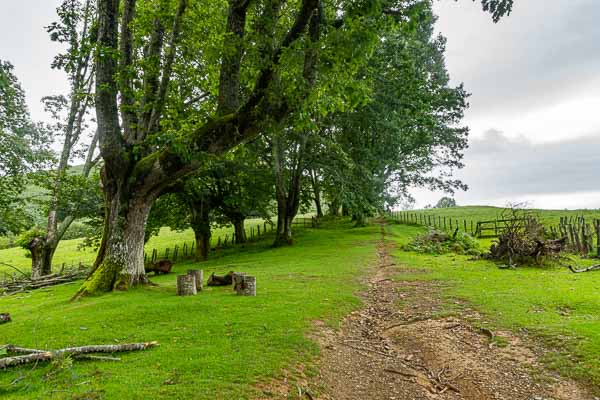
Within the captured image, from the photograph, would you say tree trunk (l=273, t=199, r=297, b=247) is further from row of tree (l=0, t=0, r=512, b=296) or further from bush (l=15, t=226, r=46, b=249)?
bush (l=15, t=226, r=46, b=249)

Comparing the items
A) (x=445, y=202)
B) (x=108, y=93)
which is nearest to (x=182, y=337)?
(x=108, y=93)

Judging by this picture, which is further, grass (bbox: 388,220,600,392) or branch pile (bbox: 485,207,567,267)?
branch pile (bbox: 485,207,567,267)

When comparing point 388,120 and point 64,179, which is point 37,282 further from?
point 388,120

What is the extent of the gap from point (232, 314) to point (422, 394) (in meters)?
4.23

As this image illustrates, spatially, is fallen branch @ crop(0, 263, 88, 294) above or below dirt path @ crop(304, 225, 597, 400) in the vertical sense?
below

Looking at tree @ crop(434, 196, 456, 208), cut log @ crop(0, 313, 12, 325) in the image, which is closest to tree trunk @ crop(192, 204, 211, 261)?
cut log @ crop(0, 313, 12, 325)

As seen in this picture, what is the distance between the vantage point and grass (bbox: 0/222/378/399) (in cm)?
448

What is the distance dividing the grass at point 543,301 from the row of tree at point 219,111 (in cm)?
585

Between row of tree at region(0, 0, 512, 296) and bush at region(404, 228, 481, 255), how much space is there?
3701mm

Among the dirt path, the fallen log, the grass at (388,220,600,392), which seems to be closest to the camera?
the fallen log

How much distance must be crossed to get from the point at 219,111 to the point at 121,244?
5.07 meters

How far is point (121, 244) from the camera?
10.8m

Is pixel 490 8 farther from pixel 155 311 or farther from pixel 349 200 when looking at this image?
pixel 349 200

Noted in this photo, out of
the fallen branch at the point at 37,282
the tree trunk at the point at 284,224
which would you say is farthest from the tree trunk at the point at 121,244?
the tree trunk at the point at 284,224
